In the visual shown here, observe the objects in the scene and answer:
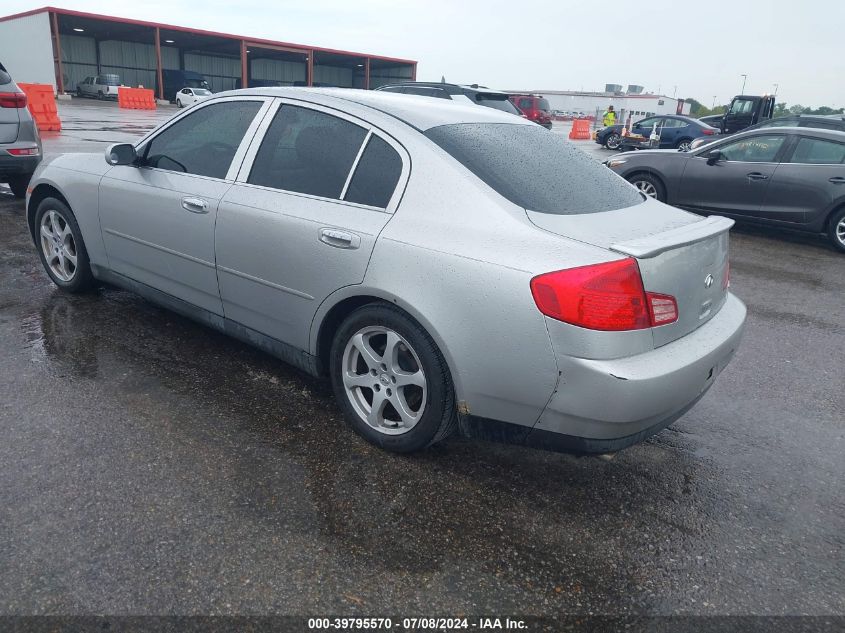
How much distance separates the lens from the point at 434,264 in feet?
8.70

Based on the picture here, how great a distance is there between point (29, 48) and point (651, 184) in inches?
1783

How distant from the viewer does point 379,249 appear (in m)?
2.82

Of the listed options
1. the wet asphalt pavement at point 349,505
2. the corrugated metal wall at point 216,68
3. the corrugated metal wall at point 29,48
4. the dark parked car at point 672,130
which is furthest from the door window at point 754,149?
the corrugated metal wall at point 216,68

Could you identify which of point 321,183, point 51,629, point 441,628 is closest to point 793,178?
point 321,183

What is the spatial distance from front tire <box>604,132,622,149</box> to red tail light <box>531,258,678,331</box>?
24.4m

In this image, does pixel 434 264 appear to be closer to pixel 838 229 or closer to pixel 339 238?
pixel 339 238

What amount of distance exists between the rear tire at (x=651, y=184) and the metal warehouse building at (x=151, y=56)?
35.6 m

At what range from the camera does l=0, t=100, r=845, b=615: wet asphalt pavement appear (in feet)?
7.29

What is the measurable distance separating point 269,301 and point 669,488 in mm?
2143

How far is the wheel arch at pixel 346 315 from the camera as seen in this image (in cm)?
269

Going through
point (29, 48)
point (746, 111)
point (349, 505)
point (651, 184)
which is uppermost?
point (29, 48)

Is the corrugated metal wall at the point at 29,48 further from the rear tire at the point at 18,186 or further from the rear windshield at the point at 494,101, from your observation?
the rear tire at the point at 18,186

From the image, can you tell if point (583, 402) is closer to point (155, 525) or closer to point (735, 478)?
point (735, 478)

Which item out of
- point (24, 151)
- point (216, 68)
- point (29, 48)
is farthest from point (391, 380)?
point (216, 68)
